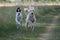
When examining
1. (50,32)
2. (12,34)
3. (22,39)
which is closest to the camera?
(22,39)

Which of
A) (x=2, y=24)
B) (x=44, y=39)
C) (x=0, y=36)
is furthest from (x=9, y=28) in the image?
(x=44, y=39)

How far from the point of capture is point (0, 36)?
12258mm

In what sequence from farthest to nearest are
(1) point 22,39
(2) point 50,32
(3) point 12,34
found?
(2) point 50,32, (3) point 12,34, (1) point 22,39

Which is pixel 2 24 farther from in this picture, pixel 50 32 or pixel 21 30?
pixel 50 32

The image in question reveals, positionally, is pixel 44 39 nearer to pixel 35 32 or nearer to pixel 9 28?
pixel 35 32

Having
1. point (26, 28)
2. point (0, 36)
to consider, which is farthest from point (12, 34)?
point (26, 28)

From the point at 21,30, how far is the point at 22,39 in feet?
7.15

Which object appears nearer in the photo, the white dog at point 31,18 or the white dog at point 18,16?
the white dog at point 18,16

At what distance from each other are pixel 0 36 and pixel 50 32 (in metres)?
2.63

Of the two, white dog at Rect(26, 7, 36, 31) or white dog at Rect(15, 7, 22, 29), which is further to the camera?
white dog at Rect(26, 7, 36, 31)

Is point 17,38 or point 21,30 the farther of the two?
point 21,30

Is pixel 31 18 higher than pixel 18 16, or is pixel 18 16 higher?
pixel 18 16

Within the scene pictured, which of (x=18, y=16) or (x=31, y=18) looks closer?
(x=18, y=16)

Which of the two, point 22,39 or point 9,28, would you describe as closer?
point 22,39
